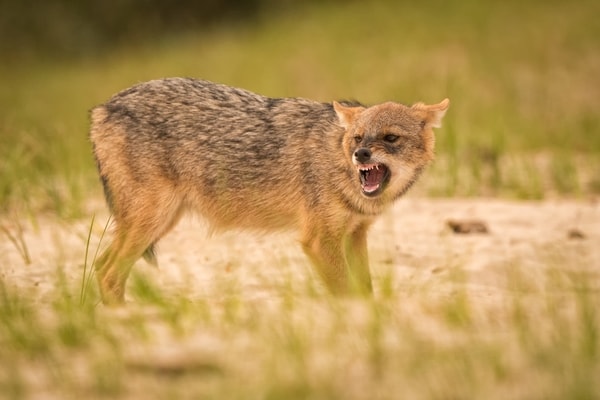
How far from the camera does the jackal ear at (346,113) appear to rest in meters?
5.66

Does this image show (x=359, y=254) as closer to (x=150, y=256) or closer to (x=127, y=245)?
(x=150, y=256)

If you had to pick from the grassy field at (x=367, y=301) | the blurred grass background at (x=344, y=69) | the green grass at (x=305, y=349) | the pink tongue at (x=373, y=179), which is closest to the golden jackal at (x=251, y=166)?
the pink tongue at (x=373, y=179)

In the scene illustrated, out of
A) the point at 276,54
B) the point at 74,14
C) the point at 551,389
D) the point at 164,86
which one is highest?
the point at 74,14

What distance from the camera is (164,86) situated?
599cm

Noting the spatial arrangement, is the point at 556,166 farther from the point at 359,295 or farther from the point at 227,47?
the point at 227,47

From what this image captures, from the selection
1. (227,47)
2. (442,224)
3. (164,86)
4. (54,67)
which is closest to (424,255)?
(442,224)

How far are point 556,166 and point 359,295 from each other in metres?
4.66

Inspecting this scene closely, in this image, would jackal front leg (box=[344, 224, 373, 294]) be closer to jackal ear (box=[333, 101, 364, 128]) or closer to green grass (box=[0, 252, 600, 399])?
jackal ear (box=[333, 101, 364, 128])

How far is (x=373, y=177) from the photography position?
5.55 meters

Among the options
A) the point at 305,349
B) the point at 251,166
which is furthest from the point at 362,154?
the point at 305,349

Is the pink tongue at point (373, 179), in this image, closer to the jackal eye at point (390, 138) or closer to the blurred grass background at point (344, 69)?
the jackal eye at point (390, 138)

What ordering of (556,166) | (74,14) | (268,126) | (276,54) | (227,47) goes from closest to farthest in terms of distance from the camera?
(268,126), (556,166), (276,54), (227,47), (74,14)

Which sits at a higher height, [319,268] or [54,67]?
[54,67]

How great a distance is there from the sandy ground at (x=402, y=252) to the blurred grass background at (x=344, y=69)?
0.61 meters
